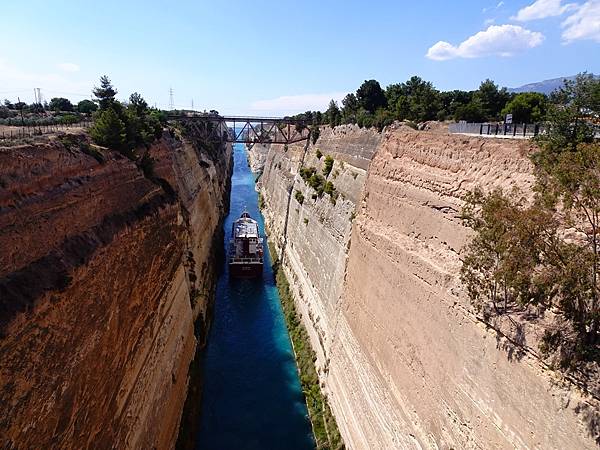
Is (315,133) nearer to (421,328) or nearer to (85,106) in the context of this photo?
(85,106)

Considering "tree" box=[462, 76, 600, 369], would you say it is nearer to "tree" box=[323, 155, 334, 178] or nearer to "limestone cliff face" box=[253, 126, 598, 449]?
"limestone cliff face" box=[253, 126, 598, 449]

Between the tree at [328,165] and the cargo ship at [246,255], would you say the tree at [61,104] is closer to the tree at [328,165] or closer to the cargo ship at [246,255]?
the cargo ship at [246,255]

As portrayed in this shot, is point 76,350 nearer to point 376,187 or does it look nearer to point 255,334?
point 376,187

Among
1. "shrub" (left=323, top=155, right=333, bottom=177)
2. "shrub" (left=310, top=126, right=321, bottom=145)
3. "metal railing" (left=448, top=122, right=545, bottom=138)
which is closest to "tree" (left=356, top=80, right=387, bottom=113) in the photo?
"shrub" (left=310, top=126, right=321, bottom=145)

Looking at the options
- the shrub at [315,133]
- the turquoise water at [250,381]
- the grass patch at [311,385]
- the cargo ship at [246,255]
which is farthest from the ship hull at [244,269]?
the shrub at [315,133]


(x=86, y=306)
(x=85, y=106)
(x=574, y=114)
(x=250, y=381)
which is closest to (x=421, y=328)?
(x=574, y=114)
